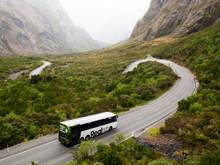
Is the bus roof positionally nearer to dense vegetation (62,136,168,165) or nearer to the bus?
the bus

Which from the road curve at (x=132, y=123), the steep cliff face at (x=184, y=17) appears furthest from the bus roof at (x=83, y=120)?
the steep cliff face at (x=184, y=17)

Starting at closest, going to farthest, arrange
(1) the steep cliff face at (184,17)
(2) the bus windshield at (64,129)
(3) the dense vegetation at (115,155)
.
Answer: (3) the dense vegetation at (115,155) → (2) the bus windshield at (64,129) → (1) the steep cliff face at (184,17)

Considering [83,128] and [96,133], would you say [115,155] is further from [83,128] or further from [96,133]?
[96,133]

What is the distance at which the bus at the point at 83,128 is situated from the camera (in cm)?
1591

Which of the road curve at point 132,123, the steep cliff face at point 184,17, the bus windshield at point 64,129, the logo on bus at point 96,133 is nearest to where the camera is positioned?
the road curve at point 132,123

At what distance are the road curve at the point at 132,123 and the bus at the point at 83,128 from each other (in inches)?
32.8

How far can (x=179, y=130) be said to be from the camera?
1498cm

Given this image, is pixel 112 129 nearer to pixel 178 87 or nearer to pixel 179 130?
pixel 179 130

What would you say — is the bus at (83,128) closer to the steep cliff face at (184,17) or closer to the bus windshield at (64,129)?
the bus windshield at (64,129)

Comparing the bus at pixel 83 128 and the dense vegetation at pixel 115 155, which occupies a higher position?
the bus at pixel 83 128

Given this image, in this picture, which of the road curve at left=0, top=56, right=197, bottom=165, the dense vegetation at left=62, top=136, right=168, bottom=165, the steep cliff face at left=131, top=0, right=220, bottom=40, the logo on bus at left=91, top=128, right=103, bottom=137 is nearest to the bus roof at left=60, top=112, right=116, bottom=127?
the logo on bus at left=91, top=128, right=103, bottom=137

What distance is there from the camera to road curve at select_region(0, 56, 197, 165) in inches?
571

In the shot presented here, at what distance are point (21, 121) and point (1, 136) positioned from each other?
112 inches

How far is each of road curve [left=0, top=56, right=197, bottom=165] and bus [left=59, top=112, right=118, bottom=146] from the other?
83 cm
